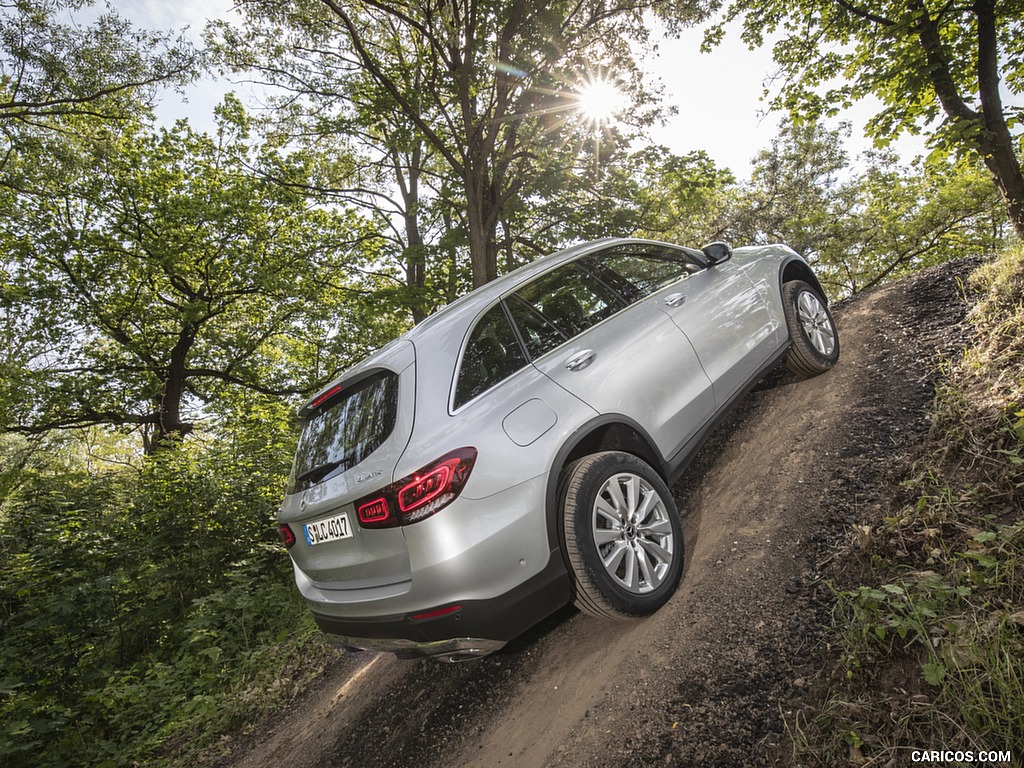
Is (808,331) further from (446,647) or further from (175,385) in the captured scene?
(175,385)

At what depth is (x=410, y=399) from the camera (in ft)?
7.33

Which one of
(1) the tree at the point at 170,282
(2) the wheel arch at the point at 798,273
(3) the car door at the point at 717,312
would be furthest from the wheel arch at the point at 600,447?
(1) the tree at the point at 170,282

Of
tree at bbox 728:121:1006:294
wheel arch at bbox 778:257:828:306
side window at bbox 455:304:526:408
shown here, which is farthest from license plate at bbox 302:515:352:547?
tree at bbox 728:121:1006:294

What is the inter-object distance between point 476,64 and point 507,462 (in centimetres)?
921

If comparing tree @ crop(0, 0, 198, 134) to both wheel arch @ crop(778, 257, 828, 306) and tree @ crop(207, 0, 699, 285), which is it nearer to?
tree @ crop(207, 0, 699, 285)

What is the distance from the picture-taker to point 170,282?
13.5m

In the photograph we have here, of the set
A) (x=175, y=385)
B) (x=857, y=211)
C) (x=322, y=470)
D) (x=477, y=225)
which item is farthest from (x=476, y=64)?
(x=857, y=211)

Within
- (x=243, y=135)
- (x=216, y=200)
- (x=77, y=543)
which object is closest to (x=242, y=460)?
(x=77, y=543)

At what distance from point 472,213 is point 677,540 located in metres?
8.15

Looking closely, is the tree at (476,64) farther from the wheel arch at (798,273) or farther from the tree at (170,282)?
the wheel arch at (798,273)

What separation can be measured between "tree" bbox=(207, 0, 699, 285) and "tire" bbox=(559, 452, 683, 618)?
7.34m

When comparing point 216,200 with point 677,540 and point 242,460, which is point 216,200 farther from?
point 677,540

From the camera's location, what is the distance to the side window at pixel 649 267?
334 centimetres

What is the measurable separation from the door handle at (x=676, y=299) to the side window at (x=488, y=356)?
3.96 ft
